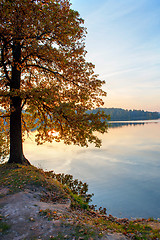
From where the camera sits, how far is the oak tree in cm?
1084

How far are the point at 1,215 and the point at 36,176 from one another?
4.75 metres

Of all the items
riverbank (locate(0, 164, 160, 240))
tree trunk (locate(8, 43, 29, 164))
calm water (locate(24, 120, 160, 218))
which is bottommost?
calm water (locate(24, 120, 160, 218))

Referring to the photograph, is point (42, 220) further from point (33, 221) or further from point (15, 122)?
point (15, 122)

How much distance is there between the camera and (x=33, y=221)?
6.44 metres

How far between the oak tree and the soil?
486cm

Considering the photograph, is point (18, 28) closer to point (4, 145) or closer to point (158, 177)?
point (4, 145)

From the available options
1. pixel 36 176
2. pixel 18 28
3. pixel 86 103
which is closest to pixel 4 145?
pixel 36 176

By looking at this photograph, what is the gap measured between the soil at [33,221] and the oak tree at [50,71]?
4864 millimetres

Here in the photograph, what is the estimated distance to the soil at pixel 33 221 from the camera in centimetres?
572

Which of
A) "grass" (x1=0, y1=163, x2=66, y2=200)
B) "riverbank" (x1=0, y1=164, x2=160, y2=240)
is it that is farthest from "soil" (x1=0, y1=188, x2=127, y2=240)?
"grass" (x1=0, y1=163, x2=66, y2=200)

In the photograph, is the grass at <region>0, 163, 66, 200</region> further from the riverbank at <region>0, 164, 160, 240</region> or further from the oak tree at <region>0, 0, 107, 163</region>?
the oak tree at <region>0, 0, 107, 163</region>

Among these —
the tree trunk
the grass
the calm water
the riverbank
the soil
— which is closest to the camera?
the soil

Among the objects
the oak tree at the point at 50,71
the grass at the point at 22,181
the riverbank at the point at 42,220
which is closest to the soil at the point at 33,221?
the riverbank at the point at 42,220

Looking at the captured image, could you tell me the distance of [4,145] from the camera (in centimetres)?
1658
